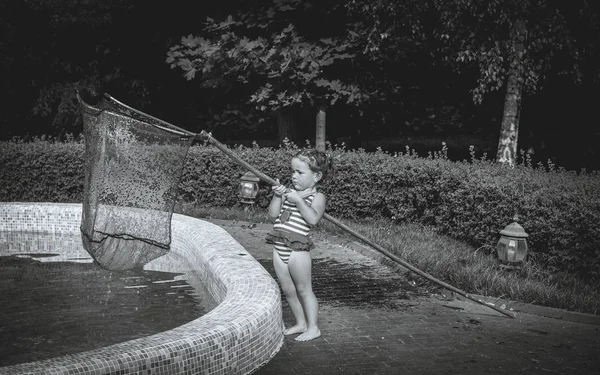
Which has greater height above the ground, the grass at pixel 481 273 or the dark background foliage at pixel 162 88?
the dark background foliage at pixel 162 88

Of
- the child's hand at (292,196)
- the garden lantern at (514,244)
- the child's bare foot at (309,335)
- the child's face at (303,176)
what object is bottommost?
the child's bare foot at (309,335)

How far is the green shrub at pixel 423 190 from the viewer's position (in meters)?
8.18

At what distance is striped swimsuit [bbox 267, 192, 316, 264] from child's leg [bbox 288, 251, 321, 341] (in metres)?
0.07

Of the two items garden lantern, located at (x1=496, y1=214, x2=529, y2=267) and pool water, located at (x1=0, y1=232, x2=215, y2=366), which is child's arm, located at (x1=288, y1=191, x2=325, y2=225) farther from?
garden lantern, located at (x1=496, y1=214, x2=529, y2=267)

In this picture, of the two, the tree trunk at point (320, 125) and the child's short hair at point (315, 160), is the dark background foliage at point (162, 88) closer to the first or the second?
the tree trunk at point (320, 125)

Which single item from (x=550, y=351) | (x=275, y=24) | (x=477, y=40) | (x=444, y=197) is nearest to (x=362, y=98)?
(x=275, y=24)

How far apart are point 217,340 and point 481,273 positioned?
417 centimetres

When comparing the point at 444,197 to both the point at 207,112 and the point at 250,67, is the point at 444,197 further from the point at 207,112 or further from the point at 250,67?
the point at 207,112

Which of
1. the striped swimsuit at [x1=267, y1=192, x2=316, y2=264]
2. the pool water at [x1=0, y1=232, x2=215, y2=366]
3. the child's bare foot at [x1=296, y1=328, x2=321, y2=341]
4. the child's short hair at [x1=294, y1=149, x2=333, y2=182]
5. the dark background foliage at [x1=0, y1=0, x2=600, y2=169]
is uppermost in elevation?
the dark background foliage at [x1=0, y1=0, x2=600, y2=169]

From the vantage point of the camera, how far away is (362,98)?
17734mm

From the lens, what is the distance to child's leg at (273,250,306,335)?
223 inches

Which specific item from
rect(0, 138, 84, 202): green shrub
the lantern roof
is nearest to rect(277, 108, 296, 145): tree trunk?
rect(0, 138, 84, 202): green shrub

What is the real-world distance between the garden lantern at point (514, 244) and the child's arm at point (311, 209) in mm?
3324

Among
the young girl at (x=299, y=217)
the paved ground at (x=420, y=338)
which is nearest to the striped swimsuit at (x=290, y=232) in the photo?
the young girl at (x=299, y=217)
